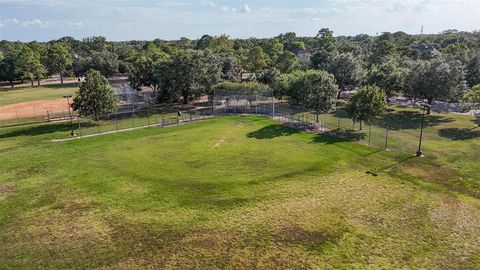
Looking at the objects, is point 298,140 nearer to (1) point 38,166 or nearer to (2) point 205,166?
(2) point 205,166

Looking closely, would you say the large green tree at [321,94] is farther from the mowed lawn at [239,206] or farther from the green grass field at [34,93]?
the green grass field at [34,93]

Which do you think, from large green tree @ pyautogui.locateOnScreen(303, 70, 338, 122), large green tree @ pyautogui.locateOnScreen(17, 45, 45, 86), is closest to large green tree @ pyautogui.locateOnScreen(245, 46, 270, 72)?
large green tree @ pyautogui.locateOnScreen(303, 70, 338, 122)

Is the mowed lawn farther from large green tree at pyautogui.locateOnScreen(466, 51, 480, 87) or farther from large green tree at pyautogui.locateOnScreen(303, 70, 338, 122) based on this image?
large green tree at pyautogui.locateOnScreen(466, 51, 480, 87)

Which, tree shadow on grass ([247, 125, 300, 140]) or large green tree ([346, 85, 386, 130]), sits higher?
large green tree ([346, 85, 386, 130])

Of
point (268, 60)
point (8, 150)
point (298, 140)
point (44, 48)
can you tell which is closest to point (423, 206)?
point (298, 140)

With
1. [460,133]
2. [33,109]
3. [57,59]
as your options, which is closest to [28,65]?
[57,59]
